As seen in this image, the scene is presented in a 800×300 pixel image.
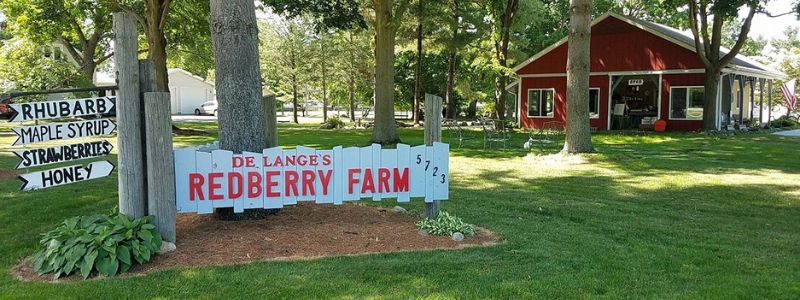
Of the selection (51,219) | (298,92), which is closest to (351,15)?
(51,219)

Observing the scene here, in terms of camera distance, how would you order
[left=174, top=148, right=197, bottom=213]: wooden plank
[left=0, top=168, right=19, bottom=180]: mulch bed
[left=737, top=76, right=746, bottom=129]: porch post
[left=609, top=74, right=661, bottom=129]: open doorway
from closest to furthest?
[left=174, top=148, right=197, bottom=213]: wooden plank
[left=0, top=168, right=19, bottom=180]: mulch bed
[left=609, top=74, right=661, bottom=129]: open doorway
[left=737, top=76, right=746, bottom=129]: porch post

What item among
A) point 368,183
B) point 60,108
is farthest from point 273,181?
point 60,108

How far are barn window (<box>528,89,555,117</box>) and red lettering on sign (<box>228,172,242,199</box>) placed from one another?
23807mm

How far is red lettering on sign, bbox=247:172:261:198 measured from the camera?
557 centimetres

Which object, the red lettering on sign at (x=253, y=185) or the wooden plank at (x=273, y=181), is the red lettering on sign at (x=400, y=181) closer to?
the wooden plank at (x=273, y=181)

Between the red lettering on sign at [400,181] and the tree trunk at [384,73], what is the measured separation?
11.5 m

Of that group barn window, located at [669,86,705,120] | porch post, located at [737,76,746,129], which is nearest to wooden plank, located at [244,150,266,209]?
barn window, located at [669,86,705,120]

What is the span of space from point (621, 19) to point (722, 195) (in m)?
18.6

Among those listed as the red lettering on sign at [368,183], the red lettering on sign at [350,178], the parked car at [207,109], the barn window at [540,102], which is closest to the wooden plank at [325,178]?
the red lettering on sign at [350,178]

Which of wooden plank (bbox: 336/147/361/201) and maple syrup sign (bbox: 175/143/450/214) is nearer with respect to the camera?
maple syrup sign (bbox: 175/143/450/214)

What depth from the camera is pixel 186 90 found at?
59531 mm

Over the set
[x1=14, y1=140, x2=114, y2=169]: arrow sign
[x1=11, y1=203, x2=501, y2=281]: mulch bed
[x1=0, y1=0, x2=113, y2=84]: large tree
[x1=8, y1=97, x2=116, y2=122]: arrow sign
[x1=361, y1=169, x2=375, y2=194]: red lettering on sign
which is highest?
[x1=0, y1=0, x2=113, y2=84]: large tree

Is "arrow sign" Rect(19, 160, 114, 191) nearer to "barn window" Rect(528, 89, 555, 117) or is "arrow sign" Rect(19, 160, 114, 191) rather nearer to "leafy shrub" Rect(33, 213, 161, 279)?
"leafy shrub" Rect(33, 213, 161, 279)

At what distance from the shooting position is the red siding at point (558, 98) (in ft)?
86.9
